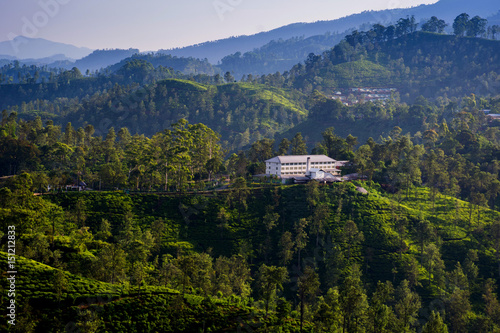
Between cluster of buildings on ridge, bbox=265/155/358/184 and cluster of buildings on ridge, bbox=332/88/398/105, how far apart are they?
94.1 metres

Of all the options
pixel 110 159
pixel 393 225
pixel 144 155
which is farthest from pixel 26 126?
pixel 393 225

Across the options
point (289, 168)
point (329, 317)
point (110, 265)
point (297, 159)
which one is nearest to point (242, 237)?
point (289, 168)

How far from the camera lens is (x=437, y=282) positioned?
59.8 m

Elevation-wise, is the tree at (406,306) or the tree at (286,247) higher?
the tree at (286,247)

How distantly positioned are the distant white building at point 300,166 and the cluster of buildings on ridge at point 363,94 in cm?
9386

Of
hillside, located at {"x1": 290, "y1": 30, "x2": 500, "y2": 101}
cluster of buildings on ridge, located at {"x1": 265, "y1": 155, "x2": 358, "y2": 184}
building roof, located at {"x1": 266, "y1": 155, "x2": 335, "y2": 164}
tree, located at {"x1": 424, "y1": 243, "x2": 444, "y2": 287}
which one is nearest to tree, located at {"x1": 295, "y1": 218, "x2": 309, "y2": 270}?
cluster of buildings on ridge, located at {"x1": 265, "y1": 155, "x2": 358, "y2": 184}

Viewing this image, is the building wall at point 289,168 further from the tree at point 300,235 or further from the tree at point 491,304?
the tree at point 491,304

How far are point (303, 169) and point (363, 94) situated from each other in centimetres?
10527

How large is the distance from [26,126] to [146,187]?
135ft

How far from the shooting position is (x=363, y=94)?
173m

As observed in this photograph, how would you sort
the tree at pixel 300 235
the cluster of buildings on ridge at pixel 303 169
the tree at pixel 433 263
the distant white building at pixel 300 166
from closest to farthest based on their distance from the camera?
1. the tree at pixel 433 263
2. the tree at pixel 300 235
3. the cluster of buildings on ridge at pixel 303 169
4. the distant white building at pixel 300 166

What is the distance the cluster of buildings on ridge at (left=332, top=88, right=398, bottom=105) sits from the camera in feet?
558

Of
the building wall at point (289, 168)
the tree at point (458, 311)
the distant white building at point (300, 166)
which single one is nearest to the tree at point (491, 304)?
the tree at point (458, 311)

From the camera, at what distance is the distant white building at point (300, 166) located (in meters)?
75.6
